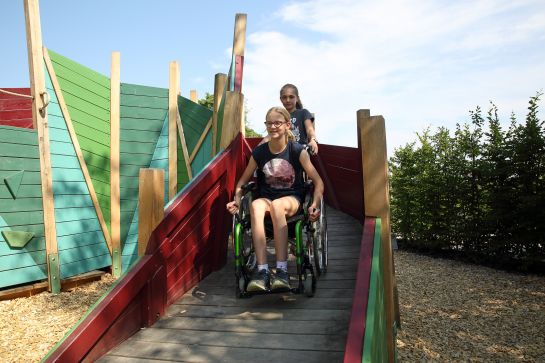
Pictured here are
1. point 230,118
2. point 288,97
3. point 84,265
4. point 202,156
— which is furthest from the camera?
point 202,156

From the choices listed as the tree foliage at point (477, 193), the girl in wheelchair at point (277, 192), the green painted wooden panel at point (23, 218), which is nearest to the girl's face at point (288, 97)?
the girl in wheelchair at point (277, 192)

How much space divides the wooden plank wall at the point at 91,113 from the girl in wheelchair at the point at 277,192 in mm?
3541

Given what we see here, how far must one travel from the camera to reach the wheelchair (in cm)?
264

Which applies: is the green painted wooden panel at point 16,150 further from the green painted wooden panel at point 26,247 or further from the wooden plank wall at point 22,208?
the green painted wooden panel at point 26,247

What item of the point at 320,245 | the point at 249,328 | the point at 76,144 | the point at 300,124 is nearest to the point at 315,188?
the point at 320,245

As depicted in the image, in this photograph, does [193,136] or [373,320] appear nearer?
[373,320]

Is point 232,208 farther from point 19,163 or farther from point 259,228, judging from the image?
point 19,163

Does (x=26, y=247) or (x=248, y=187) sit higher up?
(x=248, y=187)

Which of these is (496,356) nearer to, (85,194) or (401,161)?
(85,194)

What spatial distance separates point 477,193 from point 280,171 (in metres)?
6.48

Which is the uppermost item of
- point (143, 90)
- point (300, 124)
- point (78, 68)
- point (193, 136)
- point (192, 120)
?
point (78, 68)

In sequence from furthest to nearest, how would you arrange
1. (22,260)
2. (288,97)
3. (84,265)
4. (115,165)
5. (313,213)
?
(115,165) → (84,265) → (22,260) → (288,97) → (313,213)

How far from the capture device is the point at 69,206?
5.45 meters

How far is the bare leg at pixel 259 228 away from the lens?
267 centimetres
